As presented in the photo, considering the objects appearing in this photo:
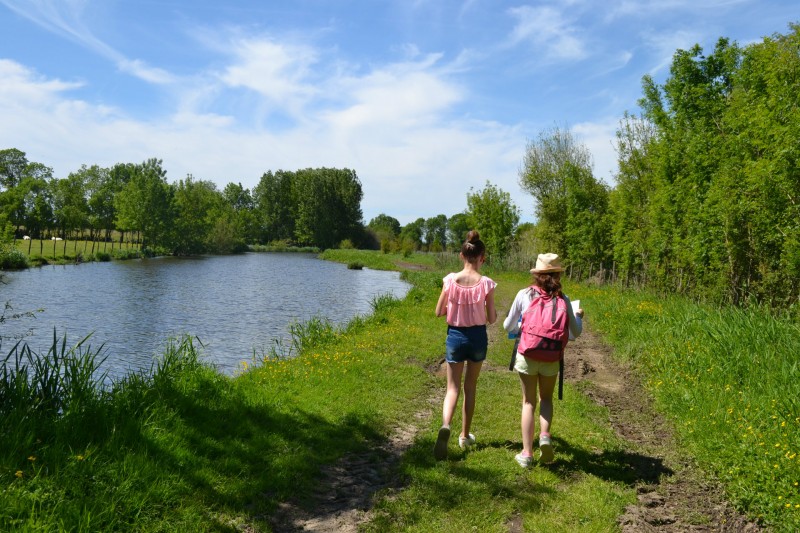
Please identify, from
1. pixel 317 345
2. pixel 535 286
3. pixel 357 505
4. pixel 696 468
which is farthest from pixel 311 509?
pixel 317 345

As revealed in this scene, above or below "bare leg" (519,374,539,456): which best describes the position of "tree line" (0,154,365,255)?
above

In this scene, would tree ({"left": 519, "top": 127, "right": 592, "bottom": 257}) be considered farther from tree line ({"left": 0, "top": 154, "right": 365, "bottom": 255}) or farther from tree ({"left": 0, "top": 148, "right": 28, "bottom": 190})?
tree ({"left": 0, "top": 148, "right": 28, "bottom": 190})

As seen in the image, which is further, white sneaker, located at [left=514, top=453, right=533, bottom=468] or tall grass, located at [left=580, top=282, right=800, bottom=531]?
white sneaker, located at [left=514, top=453, right=533, bottom=468]

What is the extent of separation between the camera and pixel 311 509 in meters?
4.68

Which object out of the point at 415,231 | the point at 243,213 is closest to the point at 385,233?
the point at 415,231

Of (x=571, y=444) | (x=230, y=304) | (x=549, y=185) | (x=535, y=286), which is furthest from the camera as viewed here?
(x=549, y=185)

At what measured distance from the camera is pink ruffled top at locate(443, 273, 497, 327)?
214 inches

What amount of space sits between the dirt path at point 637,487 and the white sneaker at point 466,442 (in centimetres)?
73

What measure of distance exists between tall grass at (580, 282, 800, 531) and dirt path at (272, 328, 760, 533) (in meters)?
0.21

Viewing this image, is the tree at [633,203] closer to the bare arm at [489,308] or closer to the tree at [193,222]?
the bare arm at [489,308]

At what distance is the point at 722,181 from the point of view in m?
12.7

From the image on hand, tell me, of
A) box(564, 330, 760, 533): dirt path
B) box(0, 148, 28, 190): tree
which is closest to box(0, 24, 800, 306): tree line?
box(564, 330, 760, 533): dirt path

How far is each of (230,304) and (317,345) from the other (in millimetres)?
13614

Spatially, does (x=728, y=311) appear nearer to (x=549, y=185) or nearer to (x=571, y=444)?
(x=571, y=444)
